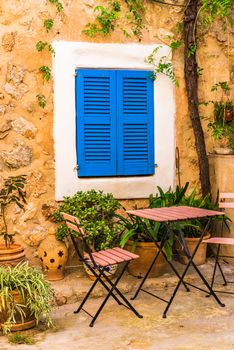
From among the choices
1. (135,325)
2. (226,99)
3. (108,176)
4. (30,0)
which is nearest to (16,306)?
(135,325)

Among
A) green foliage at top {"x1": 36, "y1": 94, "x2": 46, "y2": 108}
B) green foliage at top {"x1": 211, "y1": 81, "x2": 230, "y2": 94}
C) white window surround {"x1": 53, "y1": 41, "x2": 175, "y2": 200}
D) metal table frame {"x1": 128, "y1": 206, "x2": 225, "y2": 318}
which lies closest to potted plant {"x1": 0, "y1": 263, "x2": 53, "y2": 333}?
metal table frame {"x1": 128, "y1": 206, "x2": 225, "y2": 318}

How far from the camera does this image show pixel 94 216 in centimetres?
585

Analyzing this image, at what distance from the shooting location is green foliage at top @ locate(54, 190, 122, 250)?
18.7 feet

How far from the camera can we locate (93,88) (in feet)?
20.6

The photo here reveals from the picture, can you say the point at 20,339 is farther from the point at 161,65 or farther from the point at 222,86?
the point at 222,86

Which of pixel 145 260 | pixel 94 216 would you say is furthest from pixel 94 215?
pixel 145 260

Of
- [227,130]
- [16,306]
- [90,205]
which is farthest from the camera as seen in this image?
[227,130]

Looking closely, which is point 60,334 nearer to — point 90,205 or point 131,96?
point 90,205

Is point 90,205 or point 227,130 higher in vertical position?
point 227,130

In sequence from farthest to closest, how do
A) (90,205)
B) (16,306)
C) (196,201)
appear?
1. (196,201)
2. (90,205)
3. (16,306)

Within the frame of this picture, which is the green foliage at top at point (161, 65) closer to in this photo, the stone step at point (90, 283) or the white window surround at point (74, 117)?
the white window surround at point (74, 117)

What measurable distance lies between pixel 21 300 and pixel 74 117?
242 centimetres

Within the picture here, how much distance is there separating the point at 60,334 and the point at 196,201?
252 cm

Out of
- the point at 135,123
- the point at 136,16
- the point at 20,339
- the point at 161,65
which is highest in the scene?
the point at 136,16
